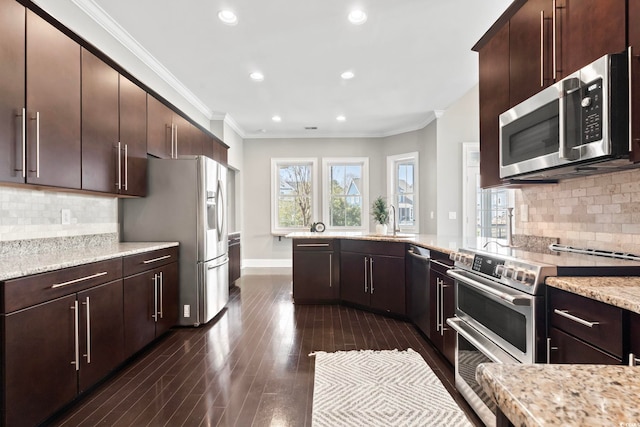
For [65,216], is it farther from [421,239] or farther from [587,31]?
[587,31]

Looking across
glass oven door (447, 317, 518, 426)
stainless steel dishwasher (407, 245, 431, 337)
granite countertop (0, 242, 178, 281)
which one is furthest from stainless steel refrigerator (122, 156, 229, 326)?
glass oven door (447, 317, 518, 426)

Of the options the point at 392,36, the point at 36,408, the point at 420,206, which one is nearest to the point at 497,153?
the point at 392,36

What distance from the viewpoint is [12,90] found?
1.85 meters

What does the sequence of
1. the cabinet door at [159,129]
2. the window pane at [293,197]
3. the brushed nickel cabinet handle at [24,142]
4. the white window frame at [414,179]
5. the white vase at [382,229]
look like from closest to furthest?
the brushed nickel cabinet handle at [24,142] < the cabinet door at [159,129] < the white vase at [382,229] < the white window frame at [414,179] < the window pane at [293,197]

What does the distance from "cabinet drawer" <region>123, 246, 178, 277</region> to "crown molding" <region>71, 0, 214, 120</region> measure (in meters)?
2.01

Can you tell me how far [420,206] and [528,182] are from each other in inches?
161

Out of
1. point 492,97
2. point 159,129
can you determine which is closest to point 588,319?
point 492,97

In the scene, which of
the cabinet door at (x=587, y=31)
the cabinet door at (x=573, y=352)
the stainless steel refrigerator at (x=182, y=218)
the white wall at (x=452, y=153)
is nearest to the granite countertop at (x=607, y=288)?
the cabinet door at (x=573, y=352)

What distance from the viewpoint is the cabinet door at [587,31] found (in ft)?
4.79

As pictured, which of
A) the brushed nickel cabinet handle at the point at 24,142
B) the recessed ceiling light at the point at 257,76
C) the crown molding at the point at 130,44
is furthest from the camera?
the recessed ceiling light at the point at 257,76

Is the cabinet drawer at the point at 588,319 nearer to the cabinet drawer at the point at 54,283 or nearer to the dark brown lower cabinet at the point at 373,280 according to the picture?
the dark brown lower cabinet at the point at 373,280

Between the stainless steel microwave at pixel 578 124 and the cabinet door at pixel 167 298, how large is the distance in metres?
2.94

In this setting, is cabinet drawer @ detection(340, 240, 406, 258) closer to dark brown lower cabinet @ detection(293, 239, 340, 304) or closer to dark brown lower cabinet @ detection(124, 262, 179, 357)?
dark brown lower cabinet @ detection(293, 239, 340, 304)

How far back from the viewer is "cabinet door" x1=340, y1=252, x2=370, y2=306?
154 inches
